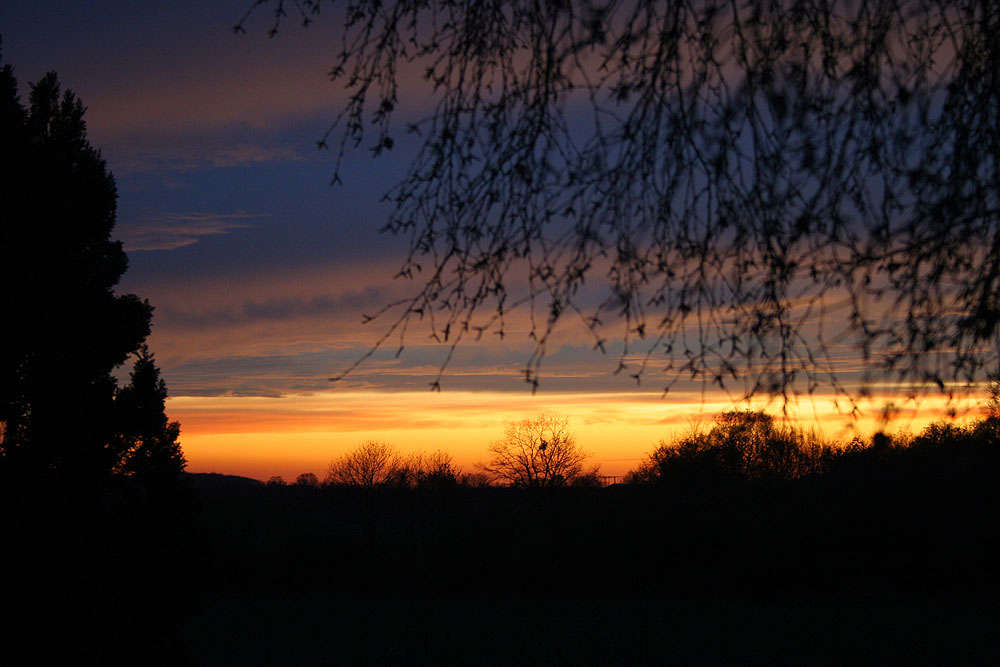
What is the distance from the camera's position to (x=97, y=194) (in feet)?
69.2

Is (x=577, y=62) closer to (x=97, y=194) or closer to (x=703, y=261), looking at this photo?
(x=703, y=261)

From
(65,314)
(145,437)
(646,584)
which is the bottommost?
(646,584)

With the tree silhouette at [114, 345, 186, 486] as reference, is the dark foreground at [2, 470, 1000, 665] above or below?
below

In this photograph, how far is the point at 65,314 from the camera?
794 inches

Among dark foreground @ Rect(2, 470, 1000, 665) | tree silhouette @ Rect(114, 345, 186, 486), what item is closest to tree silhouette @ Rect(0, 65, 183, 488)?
tree silhouette @ Rect(114, 345, 186, 486)

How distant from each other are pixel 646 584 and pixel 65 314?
2934 cm

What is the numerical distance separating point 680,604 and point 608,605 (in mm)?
3390

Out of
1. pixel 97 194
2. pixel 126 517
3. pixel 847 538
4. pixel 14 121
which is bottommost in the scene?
pixel 847 538

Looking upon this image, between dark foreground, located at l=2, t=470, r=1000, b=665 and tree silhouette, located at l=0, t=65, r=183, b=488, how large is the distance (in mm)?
13337

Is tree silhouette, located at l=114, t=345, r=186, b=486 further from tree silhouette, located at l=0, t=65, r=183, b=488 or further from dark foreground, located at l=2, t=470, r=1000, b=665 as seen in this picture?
dark foreground, located at l=2, t=470, r=1000, b=665

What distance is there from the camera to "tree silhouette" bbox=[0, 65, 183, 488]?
19.2 metres

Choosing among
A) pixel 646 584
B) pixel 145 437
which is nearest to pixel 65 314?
pixel 145 437

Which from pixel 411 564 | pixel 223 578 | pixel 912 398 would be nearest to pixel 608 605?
pixel 411 564

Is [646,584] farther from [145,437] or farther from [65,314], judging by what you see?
[65,314]
